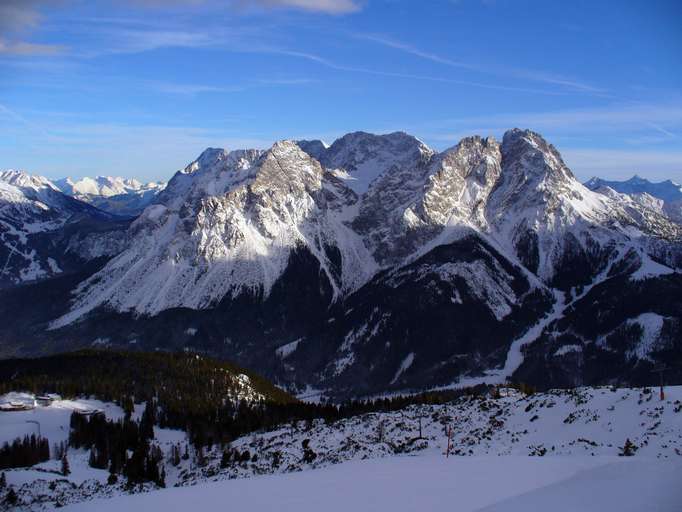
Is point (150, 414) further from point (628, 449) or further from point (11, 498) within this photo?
point (628, 449)

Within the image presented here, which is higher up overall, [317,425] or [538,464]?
[538,464]

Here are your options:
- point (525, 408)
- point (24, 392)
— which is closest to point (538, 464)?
point (525, 408)

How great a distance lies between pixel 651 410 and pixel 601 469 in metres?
27.6

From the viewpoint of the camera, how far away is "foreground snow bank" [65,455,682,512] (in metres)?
41.5

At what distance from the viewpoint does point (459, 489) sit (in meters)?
48.1

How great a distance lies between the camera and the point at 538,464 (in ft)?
183

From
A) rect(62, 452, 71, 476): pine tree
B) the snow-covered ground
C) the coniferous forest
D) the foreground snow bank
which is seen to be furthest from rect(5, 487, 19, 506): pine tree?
rect(62, 452, 71, 476): pine tree

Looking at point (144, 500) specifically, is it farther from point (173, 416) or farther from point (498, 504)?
point (173, 416)

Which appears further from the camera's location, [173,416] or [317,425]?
[173,416]

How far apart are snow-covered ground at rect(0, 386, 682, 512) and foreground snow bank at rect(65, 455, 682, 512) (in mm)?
117

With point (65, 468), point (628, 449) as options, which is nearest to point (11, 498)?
point (65, 468)

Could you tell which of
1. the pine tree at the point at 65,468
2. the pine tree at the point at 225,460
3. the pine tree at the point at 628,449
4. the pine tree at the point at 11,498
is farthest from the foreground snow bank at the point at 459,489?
the pine tree at the point at 65,468

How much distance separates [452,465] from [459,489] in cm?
1256

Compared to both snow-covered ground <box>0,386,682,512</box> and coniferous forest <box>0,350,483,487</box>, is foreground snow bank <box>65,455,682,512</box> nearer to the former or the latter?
snow-covered ground <box>0,386,682,512</box>
